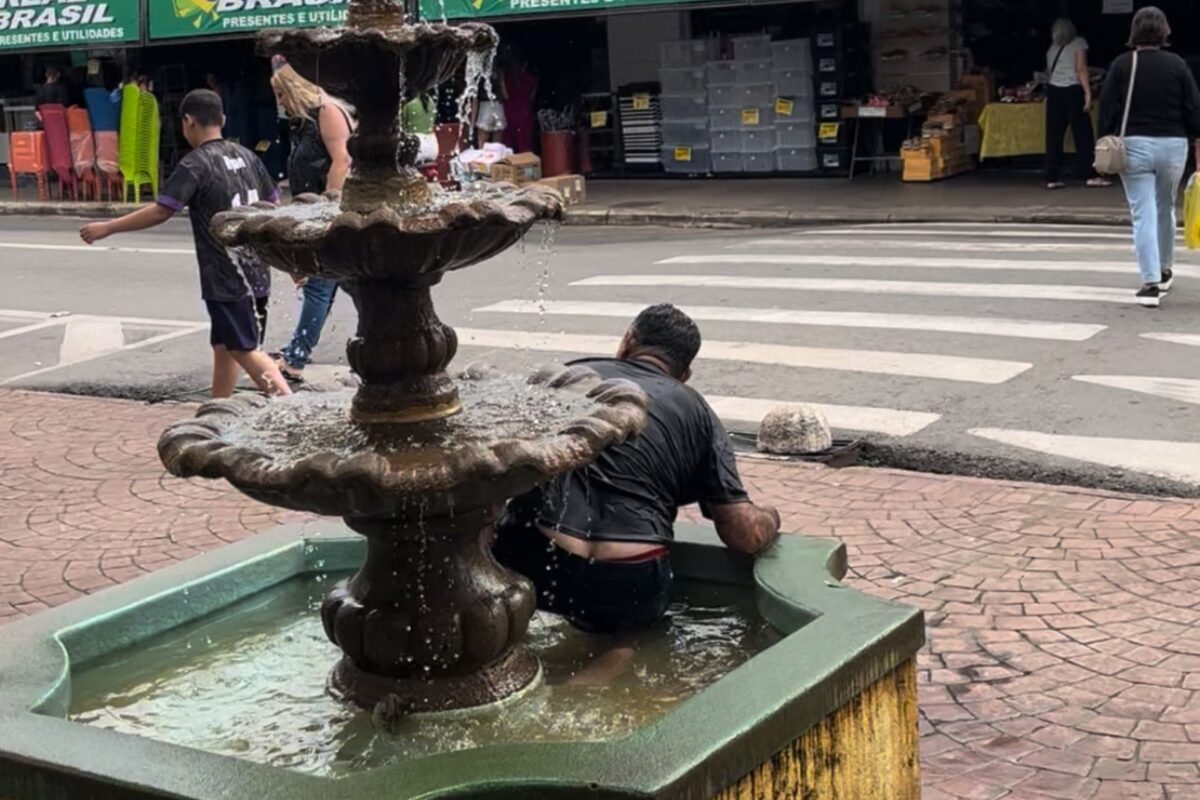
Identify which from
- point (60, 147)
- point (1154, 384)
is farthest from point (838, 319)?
point (60, 147)

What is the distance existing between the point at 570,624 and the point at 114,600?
4.38 ft

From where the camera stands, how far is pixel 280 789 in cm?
317

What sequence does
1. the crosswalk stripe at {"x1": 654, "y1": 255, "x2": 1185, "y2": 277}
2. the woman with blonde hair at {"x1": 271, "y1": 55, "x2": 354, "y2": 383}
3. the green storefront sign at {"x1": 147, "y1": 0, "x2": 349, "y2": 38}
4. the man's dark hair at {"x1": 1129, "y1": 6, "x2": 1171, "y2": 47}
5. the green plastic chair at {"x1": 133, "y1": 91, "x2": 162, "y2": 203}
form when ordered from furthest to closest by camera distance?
the green plastic chair at {"x1": 133, "y1": 91, "x2": 162, "y2": 203} < the green storefront sign at {"x1": 147, "y1": 0, "x2": 349, "y2": 38} < the crosswalk stripe at {"x1": 654, "y1": 255, "x2": 1185, "y2": 277} < the man's dark hair at {"x1": 1129, "y1": 6, "x2": 1171, "y2": 47} < the woman with blonde hair at {"x1": 271, "y1": 55, "x2": 354, "y2": 383}

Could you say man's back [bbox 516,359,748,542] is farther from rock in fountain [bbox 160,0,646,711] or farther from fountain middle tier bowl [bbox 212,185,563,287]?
fountain middle tier bowl [bbox 212,185,563,287]

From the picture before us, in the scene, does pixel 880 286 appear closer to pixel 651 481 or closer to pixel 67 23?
pixel 651 481

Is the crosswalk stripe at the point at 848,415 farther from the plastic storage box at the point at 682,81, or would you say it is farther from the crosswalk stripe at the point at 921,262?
the plastic storage box at the point at 682,81

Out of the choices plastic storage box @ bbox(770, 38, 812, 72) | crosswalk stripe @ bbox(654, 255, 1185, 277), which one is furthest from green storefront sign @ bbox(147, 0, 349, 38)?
crosswalk stripe @ bbox(654, 255, 1185, 277)

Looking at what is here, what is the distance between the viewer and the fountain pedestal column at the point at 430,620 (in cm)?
402

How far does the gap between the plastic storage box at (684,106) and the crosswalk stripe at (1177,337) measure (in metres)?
12.2

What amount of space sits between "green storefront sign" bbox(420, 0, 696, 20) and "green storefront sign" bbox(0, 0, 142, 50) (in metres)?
5.62

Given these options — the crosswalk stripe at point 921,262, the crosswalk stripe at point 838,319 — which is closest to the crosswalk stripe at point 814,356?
the crosswalk stripe at point 838,319

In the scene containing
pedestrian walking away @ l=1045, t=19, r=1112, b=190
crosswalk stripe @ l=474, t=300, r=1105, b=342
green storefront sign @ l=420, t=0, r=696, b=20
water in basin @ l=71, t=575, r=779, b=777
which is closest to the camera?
water in basin @ l=71, t=575, r=779, b=777

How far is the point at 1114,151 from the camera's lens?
10742 mm

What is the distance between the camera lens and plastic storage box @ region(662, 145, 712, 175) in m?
21.8
